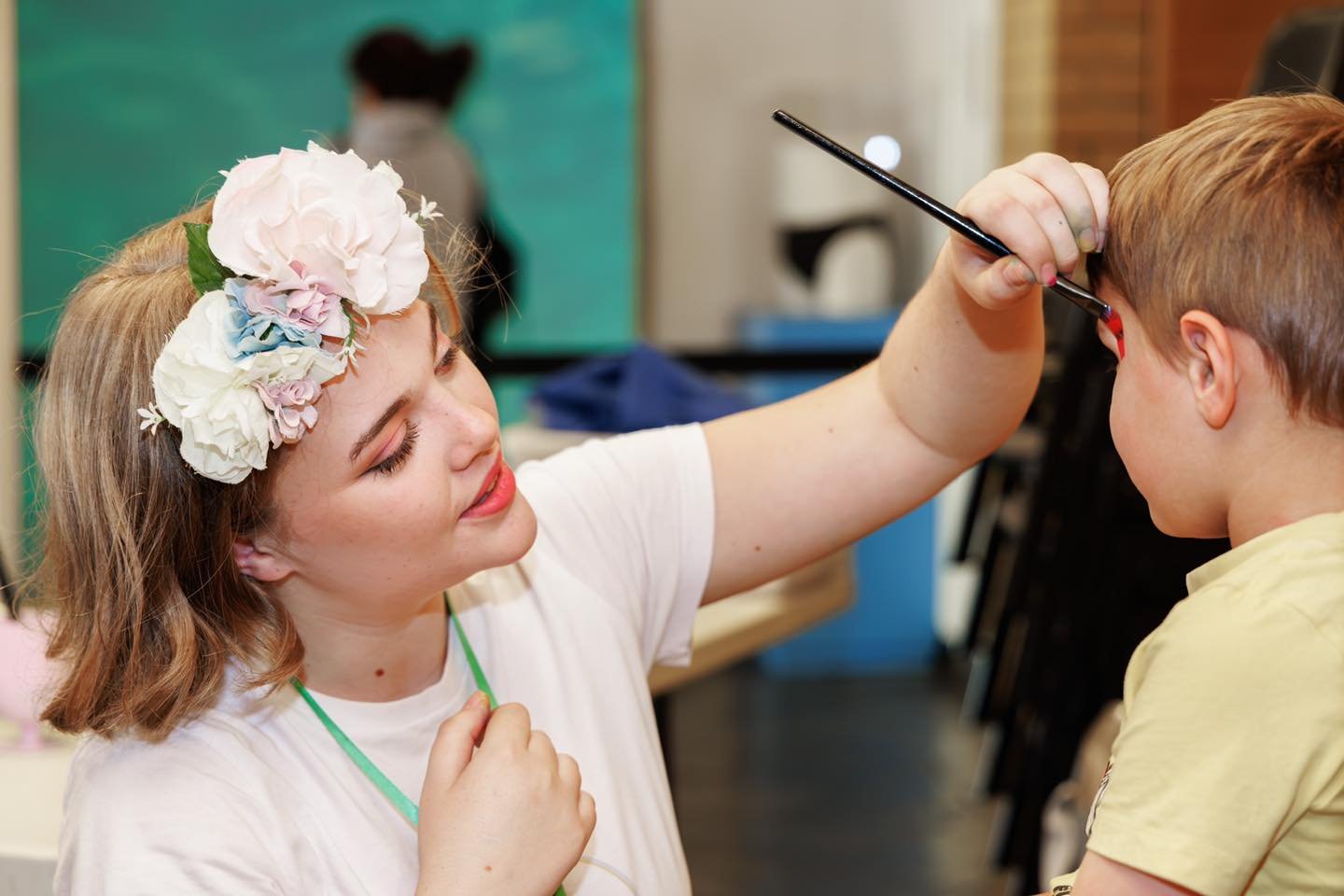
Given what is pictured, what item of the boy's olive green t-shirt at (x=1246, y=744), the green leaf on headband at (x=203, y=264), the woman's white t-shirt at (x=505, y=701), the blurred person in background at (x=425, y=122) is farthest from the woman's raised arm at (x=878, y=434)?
the blurred person in background at (x=425, y=122)

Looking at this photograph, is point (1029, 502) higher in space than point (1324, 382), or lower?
lower

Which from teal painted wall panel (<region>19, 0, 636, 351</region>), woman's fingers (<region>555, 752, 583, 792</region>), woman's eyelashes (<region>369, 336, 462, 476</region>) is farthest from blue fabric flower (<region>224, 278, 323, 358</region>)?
teal painted wall panel (<region>19, 0, 636, 351</region>)

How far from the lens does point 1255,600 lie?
0.86 m

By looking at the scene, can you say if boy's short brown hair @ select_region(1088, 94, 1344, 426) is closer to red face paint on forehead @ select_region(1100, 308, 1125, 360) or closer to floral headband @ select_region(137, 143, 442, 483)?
red face paint on forehead @ select_region(1100, 308, 1125, 360)

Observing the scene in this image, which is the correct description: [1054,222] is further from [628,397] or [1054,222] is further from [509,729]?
[628,397]

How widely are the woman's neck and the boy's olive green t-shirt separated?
0.56 metres

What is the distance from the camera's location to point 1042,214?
101cm

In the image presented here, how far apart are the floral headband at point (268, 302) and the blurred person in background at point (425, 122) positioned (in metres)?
3.69

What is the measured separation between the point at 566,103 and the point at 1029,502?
278 cm

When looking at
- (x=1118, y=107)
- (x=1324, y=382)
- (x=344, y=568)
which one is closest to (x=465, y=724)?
(x=344, y=568)

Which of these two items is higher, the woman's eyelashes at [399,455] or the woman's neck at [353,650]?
the woman's eyelashes at [399,455]

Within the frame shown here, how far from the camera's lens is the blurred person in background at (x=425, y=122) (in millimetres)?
4848

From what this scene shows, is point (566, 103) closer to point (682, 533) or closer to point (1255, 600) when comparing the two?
point (682, 533)

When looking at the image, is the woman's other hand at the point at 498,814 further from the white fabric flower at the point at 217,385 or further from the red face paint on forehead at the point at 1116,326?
the red face paint on forehead at the point at 1116,326
